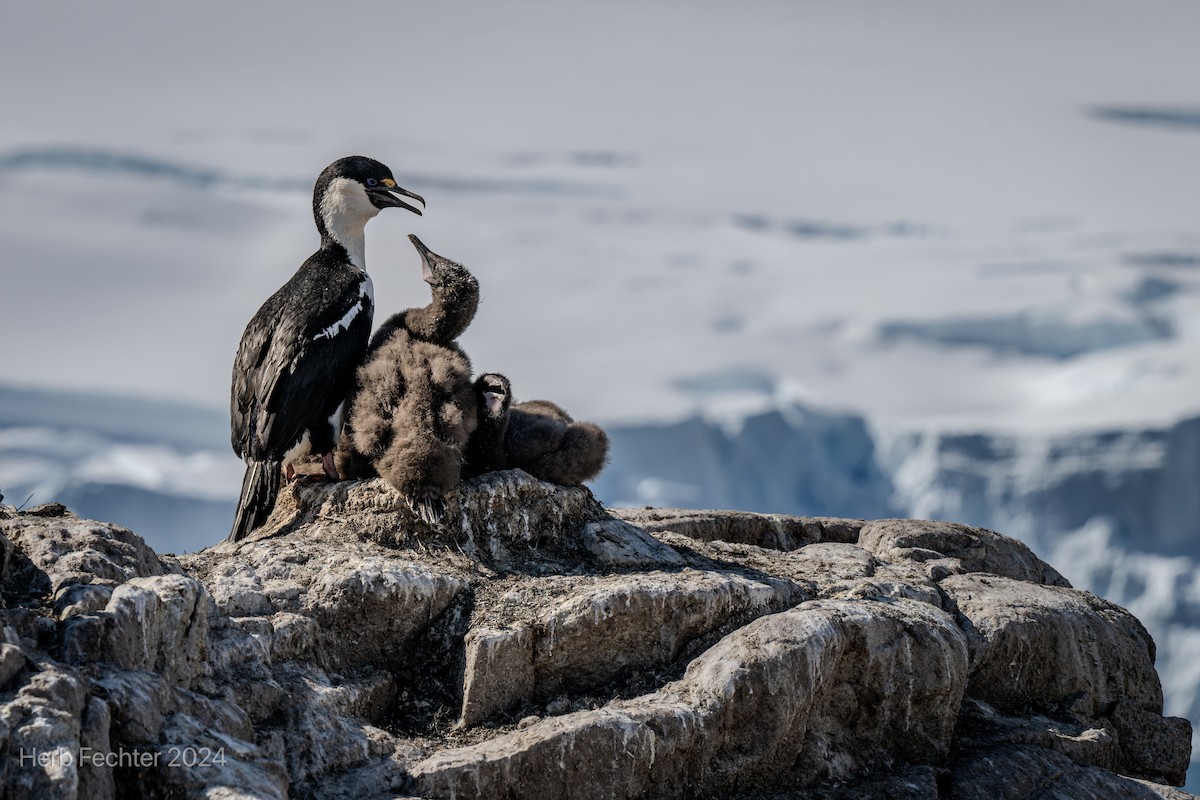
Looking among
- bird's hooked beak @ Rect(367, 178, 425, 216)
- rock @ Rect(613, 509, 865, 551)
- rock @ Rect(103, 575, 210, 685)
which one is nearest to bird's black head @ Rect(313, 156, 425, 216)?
bird's hooked beak @ Rect(367, 178, 425, 216)

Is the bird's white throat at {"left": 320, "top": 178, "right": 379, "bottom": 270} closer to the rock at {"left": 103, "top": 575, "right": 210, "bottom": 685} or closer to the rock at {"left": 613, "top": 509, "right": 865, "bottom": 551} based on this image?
the rock at {"left": 613, "top": 509, "right": 865, "bottom": 551}

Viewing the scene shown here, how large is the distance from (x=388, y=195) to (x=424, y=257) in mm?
1037

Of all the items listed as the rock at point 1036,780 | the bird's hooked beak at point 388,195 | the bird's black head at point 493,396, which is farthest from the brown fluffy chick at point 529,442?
the rock at point 1036,780

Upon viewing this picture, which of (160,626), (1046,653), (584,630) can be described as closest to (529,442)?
(584,630)

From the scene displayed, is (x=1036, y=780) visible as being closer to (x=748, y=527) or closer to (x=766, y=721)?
(x=766, y=721)

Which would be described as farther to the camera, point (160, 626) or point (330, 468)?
point (330, 468)

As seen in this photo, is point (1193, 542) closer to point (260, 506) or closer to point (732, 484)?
point (732, 484)

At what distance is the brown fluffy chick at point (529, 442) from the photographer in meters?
10.1

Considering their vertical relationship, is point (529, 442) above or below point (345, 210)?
below

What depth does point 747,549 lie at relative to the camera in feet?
35.2

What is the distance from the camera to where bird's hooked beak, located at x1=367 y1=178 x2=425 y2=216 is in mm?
11422

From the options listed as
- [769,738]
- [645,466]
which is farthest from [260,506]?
[645,466]

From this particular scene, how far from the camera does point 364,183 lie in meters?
11.4

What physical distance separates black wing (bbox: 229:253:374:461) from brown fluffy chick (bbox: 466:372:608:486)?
115 centimetres
